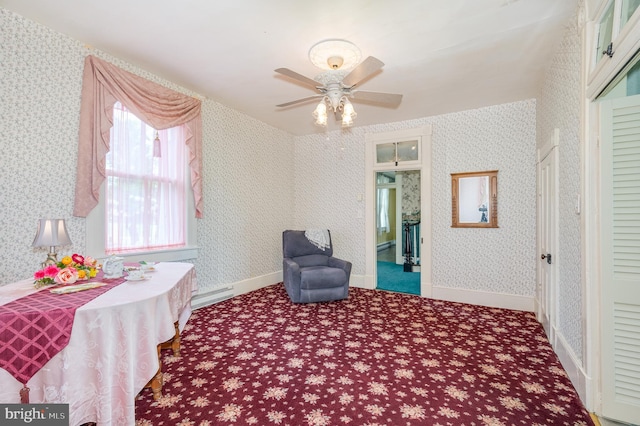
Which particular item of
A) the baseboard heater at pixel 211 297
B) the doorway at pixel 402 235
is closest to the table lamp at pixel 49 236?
the baseboard heater at pixel 211 297

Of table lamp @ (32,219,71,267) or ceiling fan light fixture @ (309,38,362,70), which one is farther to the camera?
ceiling fan light fixture @ (309,38,362,70)

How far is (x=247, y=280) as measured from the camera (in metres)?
4.69

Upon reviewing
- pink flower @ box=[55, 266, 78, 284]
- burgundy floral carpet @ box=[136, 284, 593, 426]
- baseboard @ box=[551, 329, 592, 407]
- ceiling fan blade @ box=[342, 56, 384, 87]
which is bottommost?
burgundy floral carpet @ box=[136, 284, 593, 426]

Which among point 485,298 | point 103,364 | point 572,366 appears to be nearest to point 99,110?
point 103,364

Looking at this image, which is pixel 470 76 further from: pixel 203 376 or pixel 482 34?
pixel 203 376

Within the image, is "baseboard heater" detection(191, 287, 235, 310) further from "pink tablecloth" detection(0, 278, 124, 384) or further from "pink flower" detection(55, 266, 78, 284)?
"pink tablecloth" detection(0, 278, 124, 384)

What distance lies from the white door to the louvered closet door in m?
0.90

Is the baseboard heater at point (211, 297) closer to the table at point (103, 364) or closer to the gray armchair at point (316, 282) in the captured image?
the gray armchair at point (316, 282)

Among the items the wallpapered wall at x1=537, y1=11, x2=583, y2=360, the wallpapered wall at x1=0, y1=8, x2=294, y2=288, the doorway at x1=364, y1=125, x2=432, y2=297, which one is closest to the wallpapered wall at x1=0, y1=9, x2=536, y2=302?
the wallpapered wall at x1=0, y1=8, x2=294, y2=288

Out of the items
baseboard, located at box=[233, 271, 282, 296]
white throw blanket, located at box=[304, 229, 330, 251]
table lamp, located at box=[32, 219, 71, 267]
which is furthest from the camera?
white throw blanket, located at box=[304, 229, 330, 251]

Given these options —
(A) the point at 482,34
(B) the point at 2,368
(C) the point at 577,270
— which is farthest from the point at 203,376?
(A) the point at 482,34

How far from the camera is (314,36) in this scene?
2.54 meters

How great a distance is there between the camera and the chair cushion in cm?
405

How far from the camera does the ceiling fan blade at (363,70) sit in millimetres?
2070
